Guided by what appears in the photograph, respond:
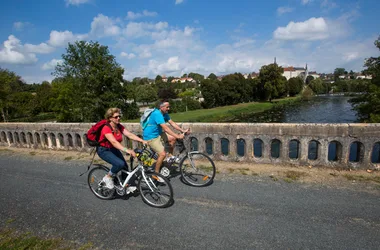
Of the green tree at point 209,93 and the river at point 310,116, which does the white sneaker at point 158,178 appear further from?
the green tree at point 209,93

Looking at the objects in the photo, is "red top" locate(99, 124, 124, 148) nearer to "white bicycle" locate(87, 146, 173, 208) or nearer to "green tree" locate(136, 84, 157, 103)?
"white bicycle" locate(87, 146, 173, 208)

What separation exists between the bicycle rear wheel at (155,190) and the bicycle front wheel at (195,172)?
2.94ft

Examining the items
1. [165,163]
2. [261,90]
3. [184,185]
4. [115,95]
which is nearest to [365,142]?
[184,185]

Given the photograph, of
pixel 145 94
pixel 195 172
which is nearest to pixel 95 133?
pixel 195 172

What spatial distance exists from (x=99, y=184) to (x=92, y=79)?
28.8 metres

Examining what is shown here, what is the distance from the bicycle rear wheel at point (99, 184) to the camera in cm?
411

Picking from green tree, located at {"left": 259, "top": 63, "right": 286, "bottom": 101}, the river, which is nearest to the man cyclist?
the river

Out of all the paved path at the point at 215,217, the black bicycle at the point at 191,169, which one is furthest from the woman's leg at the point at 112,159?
the black bicycle at the point at 191,169

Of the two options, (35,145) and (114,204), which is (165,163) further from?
(35,145)

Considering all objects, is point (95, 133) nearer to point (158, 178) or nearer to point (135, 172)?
point (135, 172)

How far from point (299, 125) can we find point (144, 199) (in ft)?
12.8

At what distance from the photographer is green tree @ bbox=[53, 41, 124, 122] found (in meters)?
30.1

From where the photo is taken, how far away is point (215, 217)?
10.9 feet

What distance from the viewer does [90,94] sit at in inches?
1200
